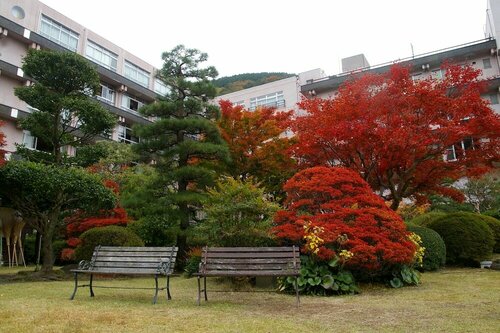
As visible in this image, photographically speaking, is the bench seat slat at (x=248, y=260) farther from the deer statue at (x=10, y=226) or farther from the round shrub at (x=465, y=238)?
the deer statue at (x=10, y=226)

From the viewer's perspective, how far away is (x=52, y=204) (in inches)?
510

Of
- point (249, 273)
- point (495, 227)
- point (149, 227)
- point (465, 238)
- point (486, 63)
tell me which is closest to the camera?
point (249, 273)

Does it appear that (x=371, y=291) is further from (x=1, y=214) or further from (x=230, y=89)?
(x=230, y=89)

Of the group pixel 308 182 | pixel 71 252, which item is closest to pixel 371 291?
pixel 308 182

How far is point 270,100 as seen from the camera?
121 feet

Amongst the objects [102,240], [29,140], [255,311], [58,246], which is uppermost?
[29,140]

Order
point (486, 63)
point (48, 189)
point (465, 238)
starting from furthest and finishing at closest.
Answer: point (486, 63), point (465, 238), point (48, 189)

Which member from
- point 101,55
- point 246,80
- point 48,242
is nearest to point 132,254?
point 48,242

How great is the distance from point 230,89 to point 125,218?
90.3ft

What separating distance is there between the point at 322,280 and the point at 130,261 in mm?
3983

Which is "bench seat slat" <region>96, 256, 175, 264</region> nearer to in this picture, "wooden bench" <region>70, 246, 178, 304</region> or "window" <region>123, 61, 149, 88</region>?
"wooden bench" <region>70, 246, 178, 304</region>

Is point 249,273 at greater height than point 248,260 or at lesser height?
lesser

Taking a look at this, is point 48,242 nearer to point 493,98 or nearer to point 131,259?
point 131,259

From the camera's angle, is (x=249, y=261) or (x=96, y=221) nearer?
(x=249, y=261)
